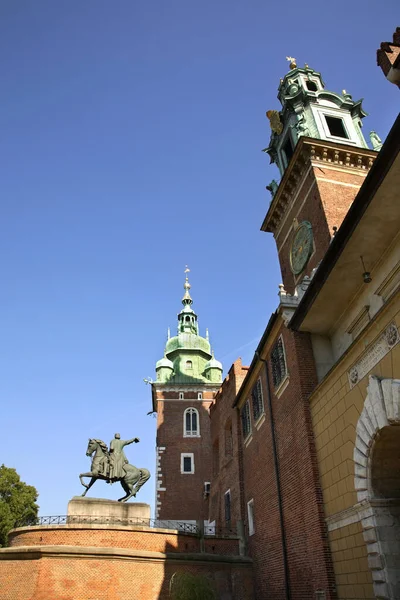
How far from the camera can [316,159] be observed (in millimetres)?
23406

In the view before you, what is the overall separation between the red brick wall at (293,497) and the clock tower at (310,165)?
6.25 m

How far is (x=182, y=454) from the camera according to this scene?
1745 inches

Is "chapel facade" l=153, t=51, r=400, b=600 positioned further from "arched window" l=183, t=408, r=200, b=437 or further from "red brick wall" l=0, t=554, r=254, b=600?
"arched window" l=183, t=408, r=200, b=437

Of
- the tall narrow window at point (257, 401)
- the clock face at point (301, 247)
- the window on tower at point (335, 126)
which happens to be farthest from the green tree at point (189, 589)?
the window on tower at point (335, 126)

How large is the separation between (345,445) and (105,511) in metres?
11.4

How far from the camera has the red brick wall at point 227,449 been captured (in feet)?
82.4

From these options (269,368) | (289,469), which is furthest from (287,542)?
(269,368)

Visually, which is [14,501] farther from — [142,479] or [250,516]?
[250,516]

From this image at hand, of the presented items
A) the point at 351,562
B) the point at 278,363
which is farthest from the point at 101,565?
the point at 278,363

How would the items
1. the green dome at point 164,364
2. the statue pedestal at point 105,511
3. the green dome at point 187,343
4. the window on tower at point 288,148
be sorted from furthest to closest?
the green dome at point 187,343 → the green dome at point 164,364 → the window on tower at point 288,148 → the statue pedestal at point 105,511

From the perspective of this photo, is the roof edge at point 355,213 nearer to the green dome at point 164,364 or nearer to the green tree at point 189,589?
the green tree at point 189,589

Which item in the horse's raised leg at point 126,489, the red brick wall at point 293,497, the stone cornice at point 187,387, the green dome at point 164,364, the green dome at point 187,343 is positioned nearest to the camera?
the red brick wall at point 293,497

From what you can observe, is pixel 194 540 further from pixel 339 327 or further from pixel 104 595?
pixel 339 327

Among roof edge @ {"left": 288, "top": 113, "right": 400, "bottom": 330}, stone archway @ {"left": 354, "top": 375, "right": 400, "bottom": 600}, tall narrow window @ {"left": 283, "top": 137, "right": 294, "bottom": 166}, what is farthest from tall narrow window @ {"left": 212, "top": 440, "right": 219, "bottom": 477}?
stone archway @ {"left": 354, "top": 375, "right": 400, "bottom": 600}
